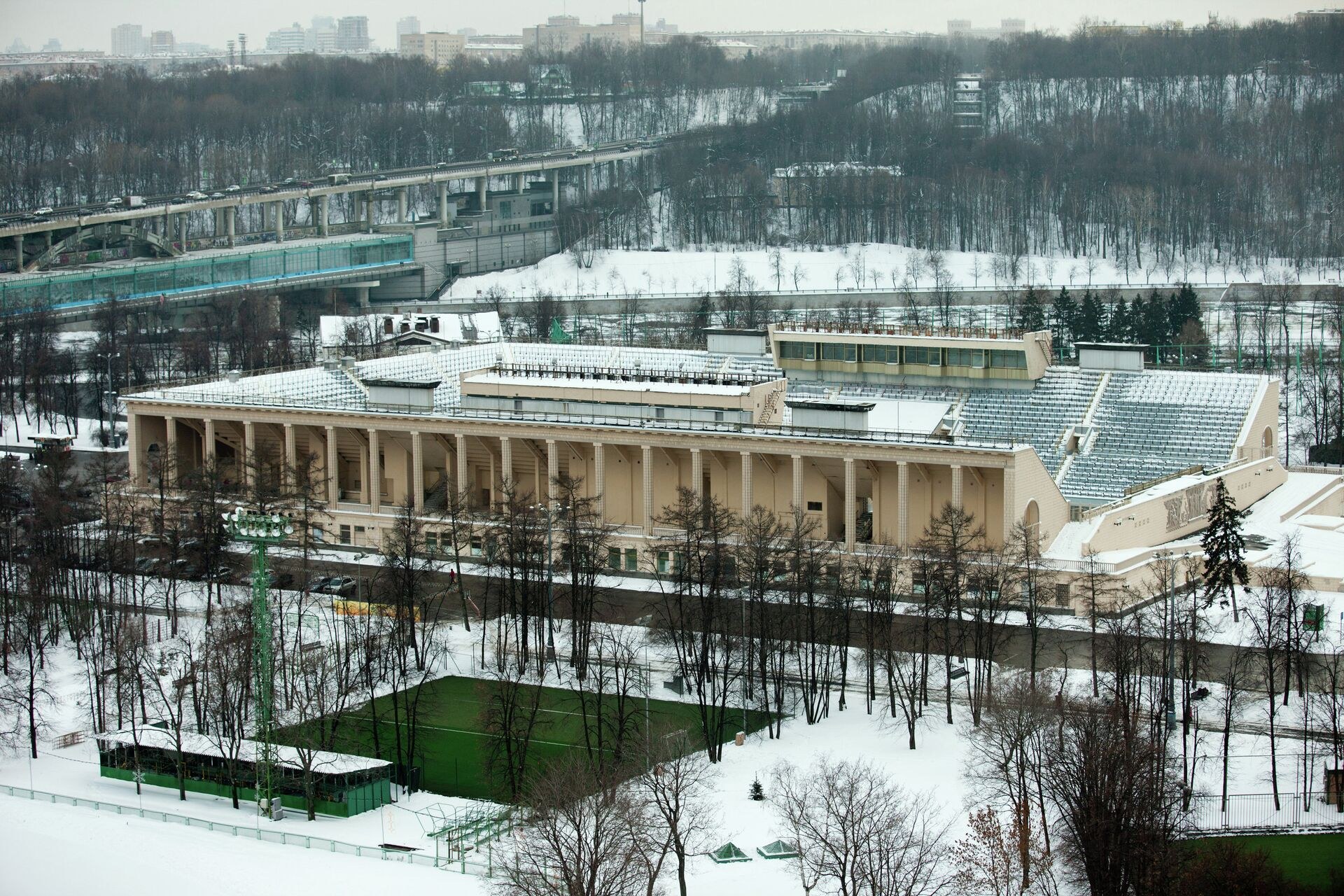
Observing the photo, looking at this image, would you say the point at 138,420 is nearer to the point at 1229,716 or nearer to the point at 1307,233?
the point at 1229,716

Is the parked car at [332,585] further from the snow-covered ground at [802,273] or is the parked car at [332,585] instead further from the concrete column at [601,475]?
the snow-covered ground at [802,273]

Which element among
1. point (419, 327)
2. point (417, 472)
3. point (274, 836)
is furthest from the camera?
point (419, 327)

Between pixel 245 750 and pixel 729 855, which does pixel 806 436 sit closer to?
pixel 245 750

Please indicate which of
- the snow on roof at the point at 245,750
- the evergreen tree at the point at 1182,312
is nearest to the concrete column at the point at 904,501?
the snow on roof at the point at 245,750

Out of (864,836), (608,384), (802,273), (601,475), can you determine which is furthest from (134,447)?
(802,273)

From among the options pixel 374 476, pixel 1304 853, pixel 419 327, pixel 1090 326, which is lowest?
pixel 1304 853

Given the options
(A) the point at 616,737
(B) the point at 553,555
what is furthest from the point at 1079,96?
(A) the point at 616,737

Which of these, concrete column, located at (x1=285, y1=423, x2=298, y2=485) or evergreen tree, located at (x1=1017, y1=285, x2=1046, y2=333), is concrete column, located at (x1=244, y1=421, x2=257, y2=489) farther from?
evergreen tree, located at (x1=1017, y1=285, x2=1046, y2=333)
